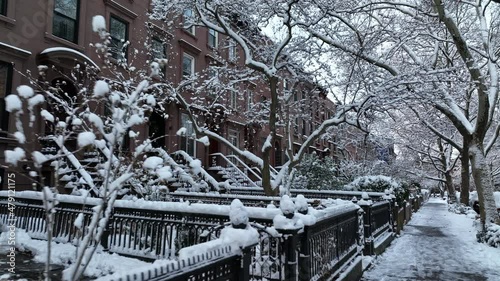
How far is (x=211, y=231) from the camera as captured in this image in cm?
459

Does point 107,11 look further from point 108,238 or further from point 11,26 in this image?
point 108,238

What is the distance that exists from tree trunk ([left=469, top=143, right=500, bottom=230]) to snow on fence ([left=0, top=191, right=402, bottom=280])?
494cm

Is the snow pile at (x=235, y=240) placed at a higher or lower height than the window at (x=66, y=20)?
lower

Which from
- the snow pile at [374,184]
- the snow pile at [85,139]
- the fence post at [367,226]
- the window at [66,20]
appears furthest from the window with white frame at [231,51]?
the snow pile at [85,139]

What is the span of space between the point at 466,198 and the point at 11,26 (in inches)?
1098

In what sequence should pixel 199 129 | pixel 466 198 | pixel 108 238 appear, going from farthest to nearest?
pixel 466 198, pixel 199 129, pixel 108 238

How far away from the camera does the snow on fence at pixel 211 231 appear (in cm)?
461

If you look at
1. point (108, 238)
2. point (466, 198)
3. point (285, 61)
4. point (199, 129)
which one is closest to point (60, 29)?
point (199, 129)

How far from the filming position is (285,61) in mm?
13000

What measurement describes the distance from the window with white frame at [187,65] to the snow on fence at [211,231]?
11.4m

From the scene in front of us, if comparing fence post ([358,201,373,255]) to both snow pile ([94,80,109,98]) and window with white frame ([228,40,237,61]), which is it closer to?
snow pile ([94,80,109,98])

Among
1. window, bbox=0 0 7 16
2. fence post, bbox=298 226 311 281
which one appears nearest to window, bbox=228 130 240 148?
window, bbox=0 0 7 16

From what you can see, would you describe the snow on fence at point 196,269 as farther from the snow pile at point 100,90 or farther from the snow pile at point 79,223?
the snow pile at point 100,90

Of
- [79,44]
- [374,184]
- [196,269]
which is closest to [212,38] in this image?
[79,44]
